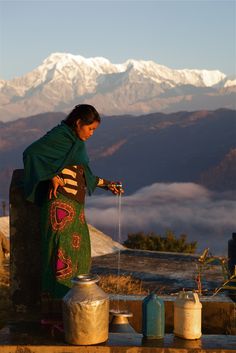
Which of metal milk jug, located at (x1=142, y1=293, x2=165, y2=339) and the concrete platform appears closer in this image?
the concrete platform

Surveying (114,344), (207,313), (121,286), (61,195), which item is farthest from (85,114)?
(121,286)

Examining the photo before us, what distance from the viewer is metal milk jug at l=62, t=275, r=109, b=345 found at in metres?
5.20

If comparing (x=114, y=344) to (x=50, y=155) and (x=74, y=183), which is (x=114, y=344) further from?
(x=50, y=155)

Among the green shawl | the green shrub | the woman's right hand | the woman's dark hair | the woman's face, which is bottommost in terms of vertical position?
the green shrub

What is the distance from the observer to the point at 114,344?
17.4 ft

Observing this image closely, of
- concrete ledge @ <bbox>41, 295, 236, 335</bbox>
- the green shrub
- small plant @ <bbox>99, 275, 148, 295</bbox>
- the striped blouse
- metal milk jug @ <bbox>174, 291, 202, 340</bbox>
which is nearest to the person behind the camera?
metal milk jug @ <bbox>174, 291, 202, 340</bbox>

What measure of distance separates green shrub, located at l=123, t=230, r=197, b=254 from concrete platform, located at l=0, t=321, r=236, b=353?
11681 mm

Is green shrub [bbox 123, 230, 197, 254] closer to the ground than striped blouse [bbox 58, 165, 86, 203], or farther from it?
closer to the ground

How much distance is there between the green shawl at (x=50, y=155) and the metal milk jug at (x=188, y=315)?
62.9 inches

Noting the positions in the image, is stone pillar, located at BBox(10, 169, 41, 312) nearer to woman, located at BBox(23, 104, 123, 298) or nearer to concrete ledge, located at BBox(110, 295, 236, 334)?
woman, located at BBox(23, 104, 123, 298)

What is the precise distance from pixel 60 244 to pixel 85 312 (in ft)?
3.07

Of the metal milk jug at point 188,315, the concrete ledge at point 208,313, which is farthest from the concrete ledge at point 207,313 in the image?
the metal milk jug at point 188,315

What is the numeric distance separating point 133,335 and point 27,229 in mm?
1814

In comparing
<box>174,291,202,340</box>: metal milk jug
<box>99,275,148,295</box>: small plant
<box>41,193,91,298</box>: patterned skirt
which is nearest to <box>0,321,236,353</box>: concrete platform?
<box>174,291,202,340</box>: metal milk jug
